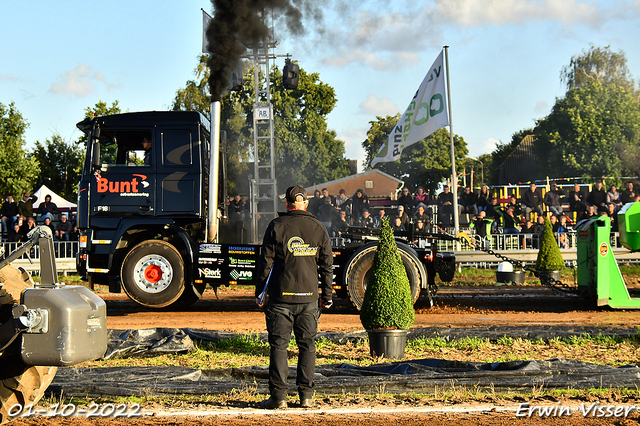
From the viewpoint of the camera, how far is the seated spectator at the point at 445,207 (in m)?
19.8

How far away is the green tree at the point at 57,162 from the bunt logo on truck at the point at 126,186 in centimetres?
3233

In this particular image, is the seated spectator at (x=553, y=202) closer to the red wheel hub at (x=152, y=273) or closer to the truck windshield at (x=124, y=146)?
the red wheel hub at (x=152, y=273)

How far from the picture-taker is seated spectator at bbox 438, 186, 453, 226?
19750mm

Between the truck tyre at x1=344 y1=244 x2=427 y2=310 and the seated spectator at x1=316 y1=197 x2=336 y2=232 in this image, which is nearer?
the truck tyre at x1=344 y1=244 x2=427 y2=310

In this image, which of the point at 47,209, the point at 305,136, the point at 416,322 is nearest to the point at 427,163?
the point at 305,136

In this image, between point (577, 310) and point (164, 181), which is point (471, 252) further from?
point (164, 181)

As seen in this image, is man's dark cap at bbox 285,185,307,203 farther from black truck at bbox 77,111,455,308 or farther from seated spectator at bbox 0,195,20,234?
seated spectator at bbox 0,195,20,234

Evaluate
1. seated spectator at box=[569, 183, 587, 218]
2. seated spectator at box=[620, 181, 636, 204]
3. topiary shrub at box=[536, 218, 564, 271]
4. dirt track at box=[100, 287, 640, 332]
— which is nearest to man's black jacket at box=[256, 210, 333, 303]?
dirt track at box=[100, 287, 640, 332]

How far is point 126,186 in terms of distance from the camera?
11.2m

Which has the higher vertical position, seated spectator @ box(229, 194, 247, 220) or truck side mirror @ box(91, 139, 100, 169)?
truck side mirror @ box(91, 139, 100, 169)

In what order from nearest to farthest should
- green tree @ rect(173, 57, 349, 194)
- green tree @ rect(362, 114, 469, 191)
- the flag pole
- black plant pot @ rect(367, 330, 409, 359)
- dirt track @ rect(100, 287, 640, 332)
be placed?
1. black plant pot @ rect(367, 330, 409, 359)
2. dirt track @ rect(100, 287, 640, 332)
3. the flag pole
4. green tree @ rect(173, 57, 349, 194)
5. green tree @ rect(362, 114, 469, 191)

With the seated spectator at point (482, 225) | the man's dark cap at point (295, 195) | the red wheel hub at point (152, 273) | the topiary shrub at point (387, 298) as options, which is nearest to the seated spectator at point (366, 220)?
the seated spectator at point (482, 225)

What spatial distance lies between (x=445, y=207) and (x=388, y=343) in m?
12.7

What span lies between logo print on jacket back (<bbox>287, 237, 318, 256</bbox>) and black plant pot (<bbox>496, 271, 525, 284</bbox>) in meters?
11.6
